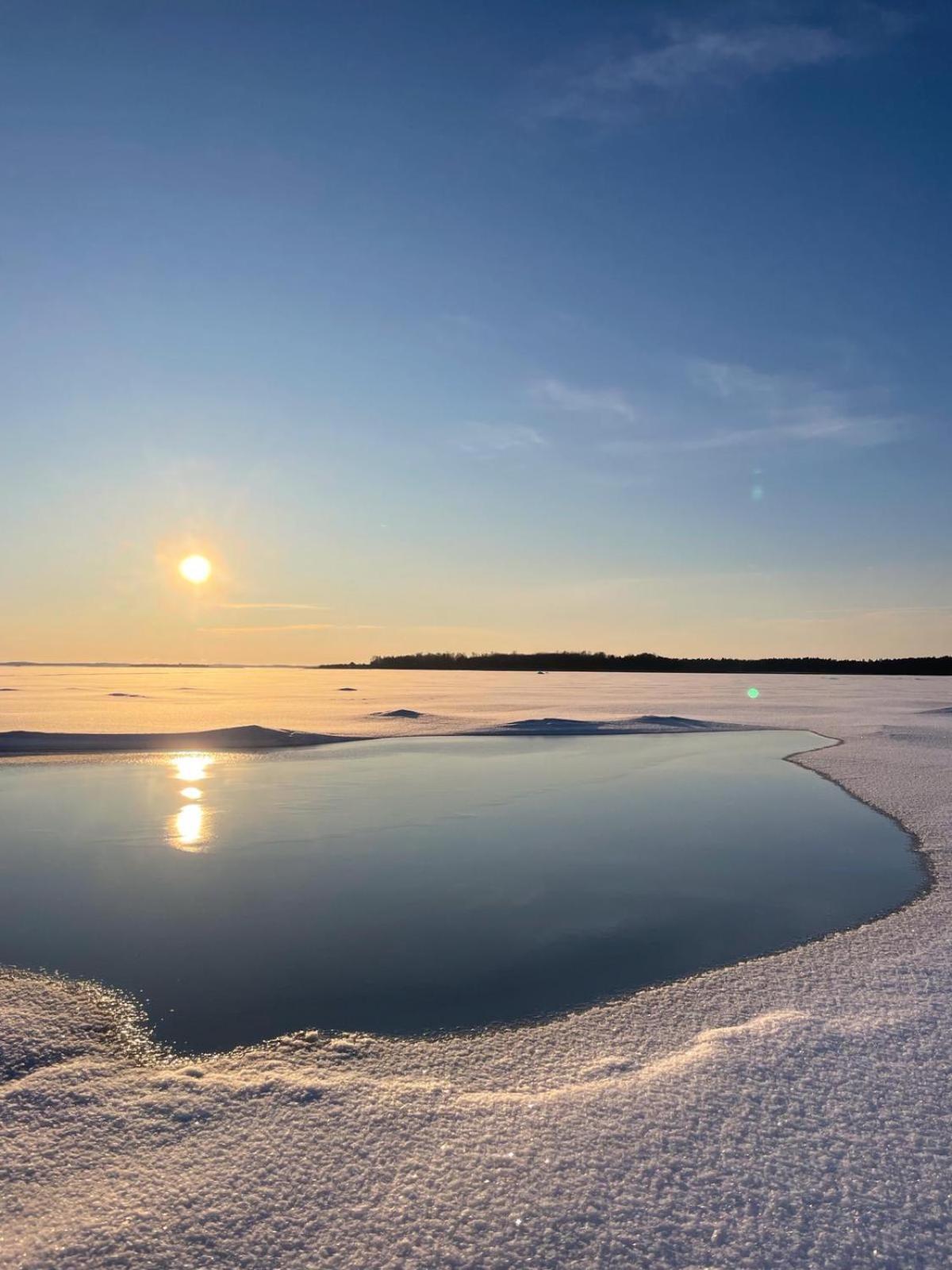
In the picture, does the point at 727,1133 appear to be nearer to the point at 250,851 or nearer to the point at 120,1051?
the point at 120,1051

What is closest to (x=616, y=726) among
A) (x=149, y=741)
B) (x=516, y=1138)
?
(x=149, y=741)

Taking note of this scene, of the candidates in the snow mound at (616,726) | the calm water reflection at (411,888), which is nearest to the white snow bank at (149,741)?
the calm water reflection at (411,888)

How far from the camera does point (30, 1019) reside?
2.85m

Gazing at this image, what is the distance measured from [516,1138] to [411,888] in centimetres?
258

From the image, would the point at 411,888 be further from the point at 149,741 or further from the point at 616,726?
the point at 616,726

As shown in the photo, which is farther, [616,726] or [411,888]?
[616,726]

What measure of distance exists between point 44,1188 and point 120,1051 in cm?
75

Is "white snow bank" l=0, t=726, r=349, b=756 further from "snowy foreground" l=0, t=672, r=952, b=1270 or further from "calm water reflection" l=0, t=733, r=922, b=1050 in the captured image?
"snowy foreground" l=0, t=672, r=952, b=1270

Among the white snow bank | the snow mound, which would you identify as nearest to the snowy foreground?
the white snow bank

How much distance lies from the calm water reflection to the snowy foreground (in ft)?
1.03

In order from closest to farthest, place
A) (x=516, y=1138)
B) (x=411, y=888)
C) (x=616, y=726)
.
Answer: (x=516, y=1138)
(x=411, y=888)
(x=616, y=726)

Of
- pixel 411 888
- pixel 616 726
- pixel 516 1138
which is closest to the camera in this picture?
pixel 516 1138

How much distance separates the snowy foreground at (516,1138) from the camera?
167cm

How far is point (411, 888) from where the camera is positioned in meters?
4.55
